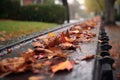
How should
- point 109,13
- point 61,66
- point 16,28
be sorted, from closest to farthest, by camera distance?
point 61,66 < point 16,28 < point 109,13

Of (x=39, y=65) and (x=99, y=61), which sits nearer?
(x=39, y=65)

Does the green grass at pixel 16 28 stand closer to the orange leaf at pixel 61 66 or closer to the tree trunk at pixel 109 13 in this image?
the orange leaf at pixel 61 66

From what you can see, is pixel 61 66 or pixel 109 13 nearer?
pixel 61 66

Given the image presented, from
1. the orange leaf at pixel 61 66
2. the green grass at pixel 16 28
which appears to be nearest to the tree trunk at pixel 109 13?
the green grass at pixel 16 28

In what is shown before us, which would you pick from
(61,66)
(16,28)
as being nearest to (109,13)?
(16,28)

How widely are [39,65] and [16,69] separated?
226mm

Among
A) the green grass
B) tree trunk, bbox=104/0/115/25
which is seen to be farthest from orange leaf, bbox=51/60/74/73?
tree trunk, bbox=104/0/115/25

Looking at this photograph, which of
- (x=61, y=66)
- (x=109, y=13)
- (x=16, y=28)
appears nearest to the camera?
(x=61, y=66)

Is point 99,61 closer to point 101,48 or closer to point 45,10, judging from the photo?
point 101,48

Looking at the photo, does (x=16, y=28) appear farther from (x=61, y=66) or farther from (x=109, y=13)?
(x=109, y=13)

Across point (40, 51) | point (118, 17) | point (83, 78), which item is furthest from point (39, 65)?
point (118, 17)

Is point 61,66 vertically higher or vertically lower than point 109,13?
higher

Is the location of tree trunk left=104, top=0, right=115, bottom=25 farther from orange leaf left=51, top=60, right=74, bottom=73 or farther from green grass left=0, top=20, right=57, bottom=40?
orange leaf left=51, top=60, right=74, bottom=73

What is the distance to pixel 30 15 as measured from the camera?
1085 inches
